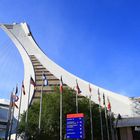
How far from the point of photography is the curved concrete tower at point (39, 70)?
60034 millimetres

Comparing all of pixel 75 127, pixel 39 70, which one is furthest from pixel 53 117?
pixel 39 70

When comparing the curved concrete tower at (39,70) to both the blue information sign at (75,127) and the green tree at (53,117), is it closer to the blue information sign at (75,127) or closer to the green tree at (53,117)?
the green tree at (53,117)

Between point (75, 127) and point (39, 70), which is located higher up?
point (39, 70)

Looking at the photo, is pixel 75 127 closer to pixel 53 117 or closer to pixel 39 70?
pixel 53 117

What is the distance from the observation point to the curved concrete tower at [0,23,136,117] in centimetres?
6003

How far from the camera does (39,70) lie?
232 feet

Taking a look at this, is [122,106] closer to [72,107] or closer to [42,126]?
[72,107]

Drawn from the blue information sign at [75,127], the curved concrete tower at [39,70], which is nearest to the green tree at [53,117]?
the blue information sign at [75,127]

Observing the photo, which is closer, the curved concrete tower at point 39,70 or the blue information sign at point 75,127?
the blue information sign at point 75,127

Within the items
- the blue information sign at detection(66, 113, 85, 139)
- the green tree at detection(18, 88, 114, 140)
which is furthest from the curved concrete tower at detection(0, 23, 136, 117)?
the blue information sign at detection(66, 113, 85, 139)

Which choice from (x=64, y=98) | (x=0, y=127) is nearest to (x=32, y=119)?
(x=64, y=98)

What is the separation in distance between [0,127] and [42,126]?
2822cm

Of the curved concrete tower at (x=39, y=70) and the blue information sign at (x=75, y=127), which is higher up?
the curved concrete tower at (x=39, y=70)

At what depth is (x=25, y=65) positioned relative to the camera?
71.7 metres
